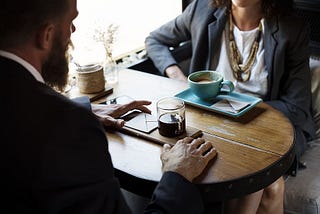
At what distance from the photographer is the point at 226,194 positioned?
1176 mm

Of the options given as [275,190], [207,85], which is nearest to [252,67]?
[207,85]

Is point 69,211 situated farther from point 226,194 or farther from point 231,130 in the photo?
point 231,130

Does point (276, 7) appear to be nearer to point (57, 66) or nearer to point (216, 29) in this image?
point (216, 29)

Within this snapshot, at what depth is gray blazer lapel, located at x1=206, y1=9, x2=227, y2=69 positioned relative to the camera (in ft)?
6.93

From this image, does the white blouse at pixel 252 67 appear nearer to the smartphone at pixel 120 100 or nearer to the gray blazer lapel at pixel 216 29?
the gray blazer lapel at pixel 216 29

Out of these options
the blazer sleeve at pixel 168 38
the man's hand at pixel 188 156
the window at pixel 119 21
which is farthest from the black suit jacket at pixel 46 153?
the blazer sleeve at pixel 168 38

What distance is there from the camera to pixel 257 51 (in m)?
2.03

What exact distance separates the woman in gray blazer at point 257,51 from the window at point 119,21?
28 cm

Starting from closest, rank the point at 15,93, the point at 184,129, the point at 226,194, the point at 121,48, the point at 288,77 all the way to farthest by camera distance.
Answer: the point at 15,93 < the point at 226,194 < the point at 184,129 < the point at 288,77 < the point at 121,48

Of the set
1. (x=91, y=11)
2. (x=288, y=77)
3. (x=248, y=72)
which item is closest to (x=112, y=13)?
(x=91, y=11)

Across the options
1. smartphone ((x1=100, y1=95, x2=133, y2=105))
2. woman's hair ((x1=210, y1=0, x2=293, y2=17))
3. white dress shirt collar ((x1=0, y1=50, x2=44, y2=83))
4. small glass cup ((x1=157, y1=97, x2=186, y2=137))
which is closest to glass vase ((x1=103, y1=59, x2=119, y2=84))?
smartphone ((x1=100, y1=95, x2=133, y2=105))

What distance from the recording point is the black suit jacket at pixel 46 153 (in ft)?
2.99

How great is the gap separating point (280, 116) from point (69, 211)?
2.85 ft

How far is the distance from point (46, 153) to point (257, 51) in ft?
4.51
